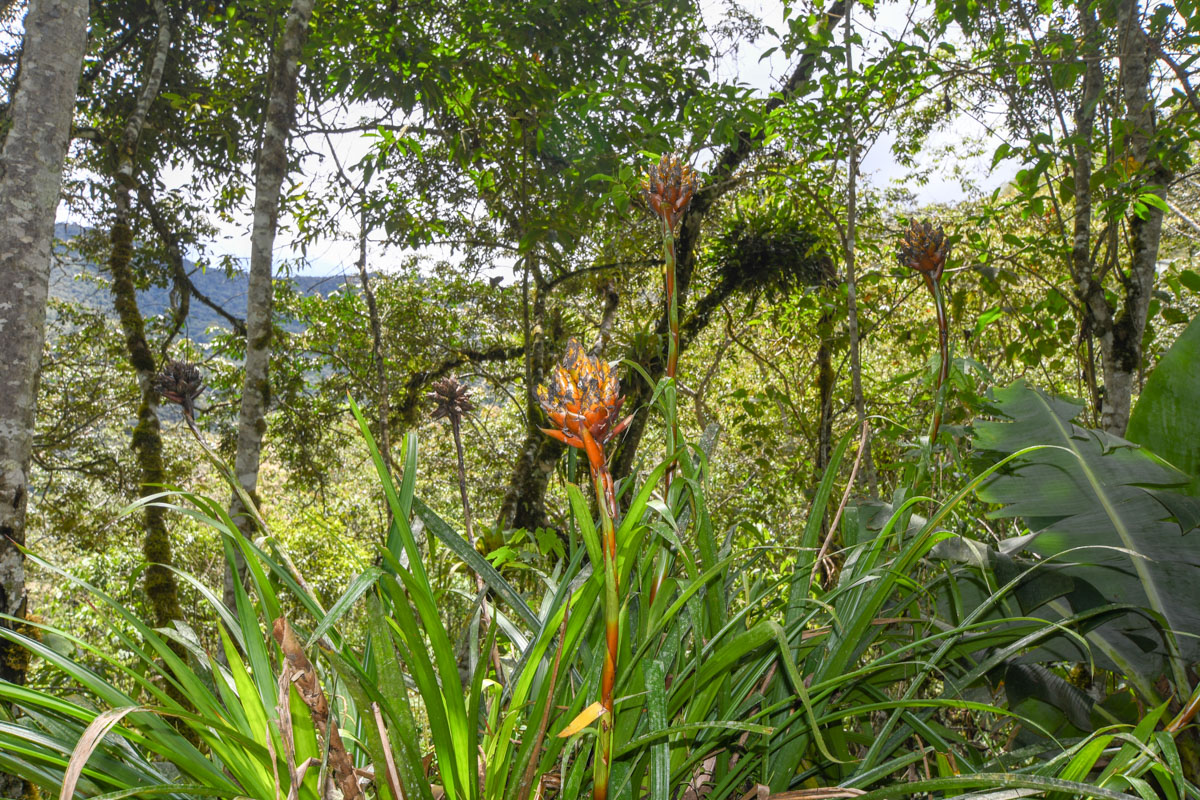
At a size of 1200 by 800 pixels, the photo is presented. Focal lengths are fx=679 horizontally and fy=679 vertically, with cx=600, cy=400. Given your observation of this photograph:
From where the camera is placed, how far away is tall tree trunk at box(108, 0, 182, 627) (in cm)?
470

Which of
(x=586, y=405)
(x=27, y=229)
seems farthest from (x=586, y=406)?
(x=27, y=229)

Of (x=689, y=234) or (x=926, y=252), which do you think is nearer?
(x=926, y=252)

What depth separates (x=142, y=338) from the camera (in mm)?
5156

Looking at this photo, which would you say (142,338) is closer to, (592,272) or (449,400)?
(592,272)

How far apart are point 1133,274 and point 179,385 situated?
3525 mm

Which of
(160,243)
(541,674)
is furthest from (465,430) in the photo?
(541,674)

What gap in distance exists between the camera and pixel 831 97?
302cm

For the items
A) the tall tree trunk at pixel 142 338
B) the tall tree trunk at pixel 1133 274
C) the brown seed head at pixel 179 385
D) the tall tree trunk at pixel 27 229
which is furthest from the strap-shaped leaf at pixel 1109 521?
the tall tree trunk at pixel 142 338

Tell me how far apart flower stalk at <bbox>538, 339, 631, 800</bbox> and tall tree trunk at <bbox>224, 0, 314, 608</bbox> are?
269 cm

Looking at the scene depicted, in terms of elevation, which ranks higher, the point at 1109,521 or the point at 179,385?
the point at 179,385

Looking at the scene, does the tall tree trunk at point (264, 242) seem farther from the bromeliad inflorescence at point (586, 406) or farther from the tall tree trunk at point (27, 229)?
the bromeliad inflorescence at point (586, 406)

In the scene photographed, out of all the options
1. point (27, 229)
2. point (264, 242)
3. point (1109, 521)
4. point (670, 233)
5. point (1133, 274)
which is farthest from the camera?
point (264, 242)

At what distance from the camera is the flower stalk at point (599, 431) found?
68cm

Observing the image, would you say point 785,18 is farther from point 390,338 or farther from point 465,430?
point 465,430
